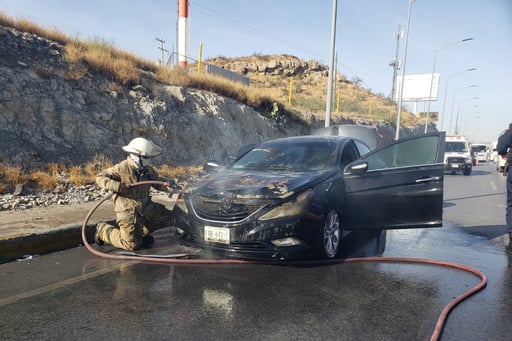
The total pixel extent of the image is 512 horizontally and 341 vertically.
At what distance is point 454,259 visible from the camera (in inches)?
189

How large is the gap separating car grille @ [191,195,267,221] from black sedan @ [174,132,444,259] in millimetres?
10

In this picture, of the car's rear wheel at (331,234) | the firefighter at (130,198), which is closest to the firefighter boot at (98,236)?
the firefighter at (130,198)

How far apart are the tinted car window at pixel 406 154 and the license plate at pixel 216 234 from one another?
226 centimetres

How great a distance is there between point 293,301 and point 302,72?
5044 centimetres

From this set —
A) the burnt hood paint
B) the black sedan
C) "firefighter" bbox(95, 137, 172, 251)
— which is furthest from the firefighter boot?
the burnt hood paint

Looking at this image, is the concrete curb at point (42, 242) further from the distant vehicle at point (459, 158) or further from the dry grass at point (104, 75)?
the distant vehicle at point (459, 158)

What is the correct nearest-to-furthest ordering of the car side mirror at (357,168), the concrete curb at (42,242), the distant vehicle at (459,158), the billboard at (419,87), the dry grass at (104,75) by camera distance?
the concrete curb at (42,242), the car side mirror at (357,168), the dry grass at (104,75), the distant vehicle at (459,158), the billboard at (419,87)

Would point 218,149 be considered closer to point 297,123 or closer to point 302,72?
point 297,123

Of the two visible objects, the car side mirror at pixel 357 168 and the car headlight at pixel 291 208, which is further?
the car side mirror at pixel 357 168

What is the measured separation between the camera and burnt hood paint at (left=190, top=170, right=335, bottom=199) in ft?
13.1

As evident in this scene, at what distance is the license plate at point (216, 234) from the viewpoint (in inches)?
154

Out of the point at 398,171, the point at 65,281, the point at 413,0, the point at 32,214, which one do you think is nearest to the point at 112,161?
the point at 32,214

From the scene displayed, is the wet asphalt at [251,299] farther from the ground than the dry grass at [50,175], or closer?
closer

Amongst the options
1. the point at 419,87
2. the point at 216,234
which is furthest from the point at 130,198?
the point at 419,87
